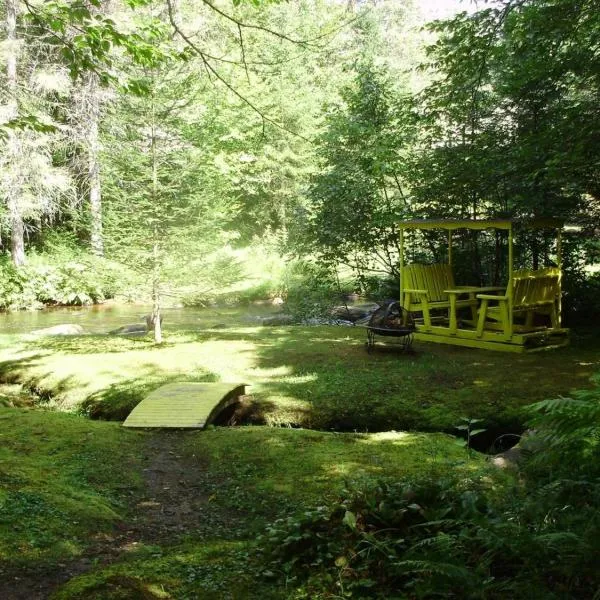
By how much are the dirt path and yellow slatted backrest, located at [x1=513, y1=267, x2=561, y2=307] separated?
234 inches

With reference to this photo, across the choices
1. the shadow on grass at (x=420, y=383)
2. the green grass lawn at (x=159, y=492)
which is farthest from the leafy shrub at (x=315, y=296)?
the green grass lawn at (x=159, y=492)

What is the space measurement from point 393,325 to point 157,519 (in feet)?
20.9

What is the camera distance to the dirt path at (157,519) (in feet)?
10.1

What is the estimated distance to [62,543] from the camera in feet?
11.8

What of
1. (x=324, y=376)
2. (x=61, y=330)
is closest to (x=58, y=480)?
(x=324, y=376)

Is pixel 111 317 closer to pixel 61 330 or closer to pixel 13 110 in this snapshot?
pixel 61 330

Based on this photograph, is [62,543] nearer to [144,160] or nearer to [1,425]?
[1,425]

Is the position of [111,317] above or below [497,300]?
below

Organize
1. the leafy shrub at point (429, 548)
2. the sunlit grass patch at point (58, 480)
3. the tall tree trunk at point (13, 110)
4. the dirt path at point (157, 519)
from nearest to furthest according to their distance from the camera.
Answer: the leafy shrub at point (429, 548), the dirt path at point (157, 519), the sunlit grass patch at point (58, 480), the tall tree trunk at point (13, 110)

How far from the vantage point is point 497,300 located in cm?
995

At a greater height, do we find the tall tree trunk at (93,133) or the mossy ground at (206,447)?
the tall tree trunk at (93,133)

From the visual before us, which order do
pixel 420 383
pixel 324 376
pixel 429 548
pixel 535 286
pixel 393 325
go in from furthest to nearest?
1. pixel 393 325
2. pixel 535 286
3. pixel 324 376
4. pixel 420 383
5. pixel 429 548

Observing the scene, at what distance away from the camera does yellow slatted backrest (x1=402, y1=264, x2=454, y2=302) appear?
10.7 m

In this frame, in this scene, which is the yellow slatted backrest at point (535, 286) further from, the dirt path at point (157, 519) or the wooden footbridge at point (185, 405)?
the dirt path at point (157, 519)
